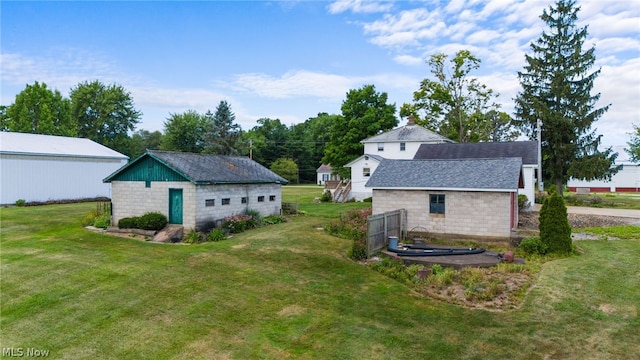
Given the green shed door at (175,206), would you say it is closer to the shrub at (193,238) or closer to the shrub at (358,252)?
the shrub at (193,238)

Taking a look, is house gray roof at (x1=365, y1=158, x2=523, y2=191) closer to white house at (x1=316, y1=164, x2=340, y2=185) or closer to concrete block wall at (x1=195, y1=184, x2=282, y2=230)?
concrete block wall at (x1=195, y1=184, x2=282, y2=230)

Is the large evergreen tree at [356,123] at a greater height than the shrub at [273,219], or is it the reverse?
the large evergreen tree at [356,123]

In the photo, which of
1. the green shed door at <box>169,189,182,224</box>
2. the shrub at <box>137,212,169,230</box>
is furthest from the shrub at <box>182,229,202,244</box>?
the shrub at <box>137,212,169,230</box>

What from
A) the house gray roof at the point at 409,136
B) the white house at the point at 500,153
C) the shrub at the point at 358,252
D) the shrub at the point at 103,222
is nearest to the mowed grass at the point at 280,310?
the shrub at the point at 358,252

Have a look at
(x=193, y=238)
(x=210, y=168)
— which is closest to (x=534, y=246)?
(x=193, y=238)

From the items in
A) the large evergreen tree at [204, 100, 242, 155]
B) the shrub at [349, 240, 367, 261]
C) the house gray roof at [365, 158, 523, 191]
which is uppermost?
the large evergreen tree at [204, 100, 242, 155]

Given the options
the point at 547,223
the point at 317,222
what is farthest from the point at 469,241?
the point at 317,222

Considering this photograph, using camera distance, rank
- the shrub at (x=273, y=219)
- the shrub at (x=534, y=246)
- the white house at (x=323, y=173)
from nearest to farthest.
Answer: the shrub at (x=534, y=246) → the shrub at (x=273, y=219) → the white house at (x=323, y=173)

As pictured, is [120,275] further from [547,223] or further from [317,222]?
[547,223]
